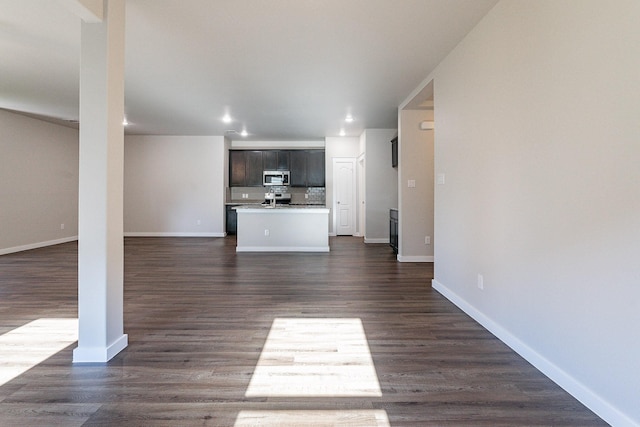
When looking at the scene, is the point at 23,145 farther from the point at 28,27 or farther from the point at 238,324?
the point at 238,324

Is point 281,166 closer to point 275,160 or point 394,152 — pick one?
point 275,160

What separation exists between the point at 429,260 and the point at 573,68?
387 cm

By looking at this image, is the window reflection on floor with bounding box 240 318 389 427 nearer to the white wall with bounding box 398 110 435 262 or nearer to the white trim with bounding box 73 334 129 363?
the white trim with bounding box 73 334 129 363

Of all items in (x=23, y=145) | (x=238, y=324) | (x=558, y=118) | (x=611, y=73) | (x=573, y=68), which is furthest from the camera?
(x=23, y=145)

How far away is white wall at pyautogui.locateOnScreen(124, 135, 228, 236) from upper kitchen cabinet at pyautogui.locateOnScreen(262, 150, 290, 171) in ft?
3.66

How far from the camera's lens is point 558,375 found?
71.8 inches

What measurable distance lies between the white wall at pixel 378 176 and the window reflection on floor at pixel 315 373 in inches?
193

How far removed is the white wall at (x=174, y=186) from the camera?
8.50 m

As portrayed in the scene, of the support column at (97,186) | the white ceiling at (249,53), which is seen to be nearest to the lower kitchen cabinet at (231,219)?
the white ceiling at (249,53)

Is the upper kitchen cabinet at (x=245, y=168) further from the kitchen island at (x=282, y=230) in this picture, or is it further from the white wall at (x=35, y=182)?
the white wall at (x=35, y=182)

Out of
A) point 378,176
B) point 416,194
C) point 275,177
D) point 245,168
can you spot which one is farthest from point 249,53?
point 245,168

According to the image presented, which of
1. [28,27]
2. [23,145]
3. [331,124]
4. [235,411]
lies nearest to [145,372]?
[235,411]

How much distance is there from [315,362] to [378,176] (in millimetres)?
5731

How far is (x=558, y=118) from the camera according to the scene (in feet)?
5.99
